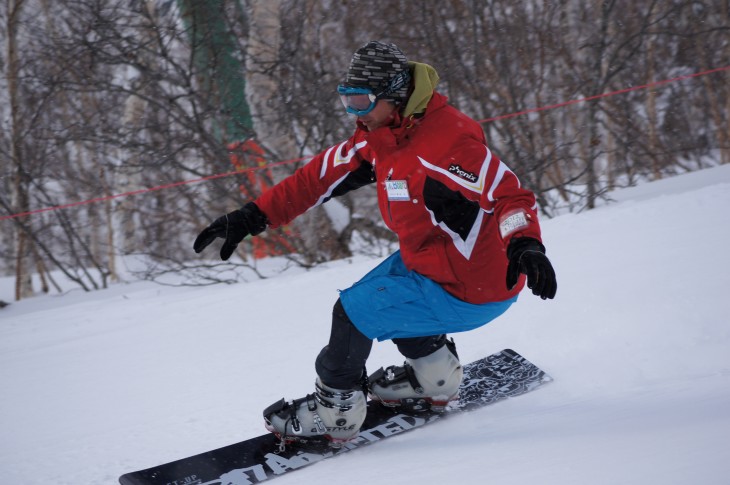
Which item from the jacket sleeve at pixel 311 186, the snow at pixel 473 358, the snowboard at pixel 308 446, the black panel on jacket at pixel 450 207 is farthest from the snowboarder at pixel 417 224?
the snow at pixel 473 358

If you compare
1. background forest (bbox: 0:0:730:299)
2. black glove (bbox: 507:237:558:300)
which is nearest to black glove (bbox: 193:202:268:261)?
black glove (bbox: 507:237:558:300)

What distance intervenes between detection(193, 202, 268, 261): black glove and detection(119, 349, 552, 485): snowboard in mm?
771

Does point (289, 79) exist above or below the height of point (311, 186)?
above

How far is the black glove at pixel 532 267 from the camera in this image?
6.46ft

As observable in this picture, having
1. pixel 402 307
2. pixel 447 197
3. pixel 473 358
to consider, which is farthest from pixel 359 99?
pixel 473 358

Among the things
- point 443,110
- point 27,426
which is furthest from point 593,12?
point 27,426

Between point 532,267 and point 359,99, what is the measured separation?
892 mm

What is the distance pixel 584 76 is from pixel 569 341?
5.57m

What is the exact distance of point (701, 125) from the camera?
10211 millimetres

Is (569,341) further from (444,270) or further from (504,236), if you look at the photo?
(504,236)

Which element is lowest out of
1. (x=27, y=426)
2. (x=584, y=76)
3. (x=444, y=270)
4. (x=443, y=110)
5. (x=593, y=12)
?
(x=27, y=426)

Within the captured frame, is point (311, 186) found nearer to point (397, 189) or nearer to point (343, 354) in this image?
point (397, 189)

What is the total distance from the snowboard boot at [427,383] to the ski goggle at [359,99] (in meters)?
1.05

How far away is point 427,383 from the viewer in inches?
112
